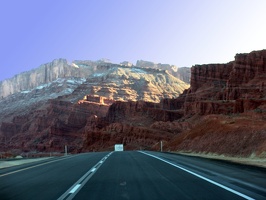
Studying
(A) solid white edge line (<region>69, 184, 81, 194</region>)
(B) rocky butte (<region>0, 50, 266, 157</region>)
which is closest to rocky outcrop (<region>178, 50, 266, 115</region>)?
(B) rocky butte (<region>0, 50, 266, 157</region>)

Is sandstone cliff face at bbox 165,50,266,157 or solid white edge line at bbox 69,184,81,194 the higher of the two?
sandstone cliff face at bbox 165,50,266,157

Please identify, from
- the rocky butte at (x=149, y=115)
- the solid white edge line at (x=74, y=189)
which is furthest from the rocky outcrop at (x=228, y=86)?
the solid white edge line at (x=74, y=189)

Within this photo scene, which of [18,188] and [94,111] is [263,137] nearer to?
[18,188]

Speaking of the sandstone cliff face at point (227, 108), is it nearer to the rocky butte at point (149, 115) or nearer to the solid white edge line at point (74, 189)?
the rocky butte at point (149, 115)

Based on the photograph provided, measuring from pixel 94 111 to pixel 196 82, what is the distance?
54898 millimetres

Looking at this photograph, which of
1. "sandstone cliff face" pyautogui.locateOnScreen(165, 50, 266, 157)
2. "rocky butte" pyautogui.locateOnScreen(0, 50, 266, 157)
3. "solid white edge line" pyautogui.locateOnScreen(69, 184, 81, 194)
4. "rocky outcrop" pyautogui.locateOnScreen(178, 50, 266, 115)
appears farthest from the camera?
"rocky butte" pyautogui.locateOnScreen(0, 50, 266, 157)

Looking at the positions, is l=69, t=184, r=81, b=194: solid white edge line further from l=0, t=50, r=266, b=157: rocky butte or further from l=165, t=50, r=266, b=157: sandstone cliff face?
l=0, t=50, r=266, b=157: rocky butte

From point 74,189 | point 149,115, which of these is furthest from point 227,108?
point 74,189

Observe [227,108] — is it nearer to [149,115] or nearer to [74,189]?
[149,115]

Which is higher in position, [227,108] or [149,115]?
[149,115]

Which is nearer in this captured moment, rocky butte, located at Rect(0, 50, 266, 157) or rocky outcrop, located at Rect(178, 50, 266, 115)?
rocky outcrop, located at Rect(178, 50, 266, 115)

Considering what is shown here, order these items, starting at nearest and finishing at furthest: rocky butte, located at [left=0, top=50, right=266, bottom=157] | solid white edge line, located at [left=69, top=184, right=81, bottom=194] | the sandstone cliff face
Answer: solid white edge line, located at [left=69, top=184, right=81, bottom=194], the sandstone cliff face, rocky butte, located at [left=0, top=50, right=266, bottom=157]

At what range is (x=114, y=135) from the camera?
121 m

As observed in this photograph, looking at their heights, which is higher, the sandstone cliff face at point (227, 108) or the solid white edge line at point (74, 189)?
the sandstone cliff face at point (227, 108)
